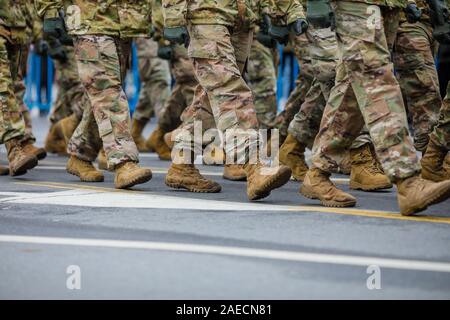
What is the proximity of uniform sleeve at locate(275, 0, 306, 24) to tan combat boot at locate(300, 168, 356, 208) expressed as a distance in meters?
1.13

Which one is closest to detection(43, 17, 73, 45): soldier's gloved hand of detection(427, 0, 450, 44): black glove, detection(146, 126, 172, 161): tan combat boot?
detection(427, 0, 450, 44): black glove

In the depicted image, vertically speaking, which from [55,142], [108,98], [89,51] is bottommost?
[55,142]

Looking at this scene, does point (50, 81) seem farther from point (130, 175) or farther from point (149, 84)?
point (130, 175)

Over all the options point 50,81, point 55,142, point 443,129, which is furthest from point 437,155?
point 50,81

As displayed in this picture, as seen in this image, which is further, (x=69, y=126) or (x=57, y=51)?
(x=57, y=51)

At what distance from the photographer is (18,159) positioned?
8.80m

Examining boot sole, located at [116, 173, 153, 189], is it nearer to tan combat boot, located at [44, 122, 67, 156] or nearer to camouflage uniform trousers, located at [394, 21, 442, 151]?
camouflage uniform trousers, located at [394, 21, 442, 151]

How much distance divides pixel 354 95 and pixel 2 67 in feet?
10.3

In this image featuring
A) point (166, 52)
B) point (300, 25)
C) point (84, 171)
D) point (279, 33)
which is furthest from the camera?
point (166, 52)

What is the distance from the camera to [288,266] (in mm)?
4910

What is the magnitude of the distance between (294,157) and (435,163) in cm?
124

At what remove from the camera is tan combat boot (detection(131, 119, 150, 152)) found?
11727mm

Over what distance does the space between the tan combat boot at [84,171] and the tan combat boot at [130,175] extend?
0.74 metres
